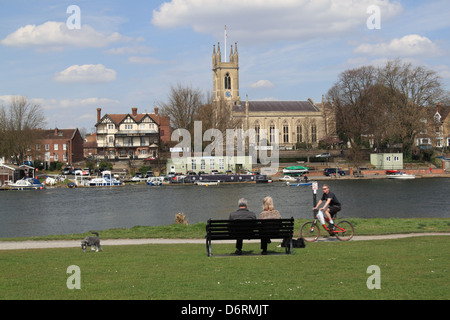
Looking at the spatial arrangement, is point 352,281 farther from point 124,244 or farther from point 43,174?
point 43,174

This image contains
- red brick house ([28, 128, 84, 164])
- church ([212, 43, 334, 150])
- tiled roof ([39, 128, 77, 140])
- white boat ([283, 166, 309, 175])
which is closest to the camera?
white boat ([283, 166, 309, 175])

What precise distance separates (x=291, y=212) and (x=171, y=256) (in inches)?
1200

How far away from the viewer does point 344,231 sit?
18.3 m

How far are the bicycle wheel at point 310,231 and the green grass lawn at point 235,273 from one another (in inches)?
82.3

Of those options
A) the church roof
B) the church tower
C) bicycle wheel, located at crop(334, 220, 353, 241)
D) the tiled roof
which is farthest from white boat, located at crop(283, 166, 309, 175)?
bicycle wheel, located at crop(334, 220, 353, 241)

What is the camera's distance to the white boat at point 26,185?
8544 centimetres

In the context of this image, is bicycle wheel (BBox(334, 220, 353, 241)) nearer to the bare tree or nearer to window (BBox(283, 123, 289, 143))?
the bare tree

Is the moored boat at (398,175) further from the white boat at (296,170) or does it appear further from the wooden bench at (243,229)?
the wooden bench at (243,229)

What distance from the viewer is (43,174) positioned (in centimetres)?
9975

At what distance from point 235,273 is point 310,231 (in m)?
7.57

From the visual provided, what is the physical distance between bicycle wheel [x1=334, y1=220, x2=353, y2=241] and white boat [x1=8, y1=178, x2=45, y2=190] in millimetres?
74858

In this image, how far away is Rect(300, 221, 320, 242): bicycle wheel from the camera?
711 inches

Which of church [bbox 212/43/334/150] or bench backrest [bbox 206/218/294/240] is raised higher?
church [bbox 212/43/334/150]
